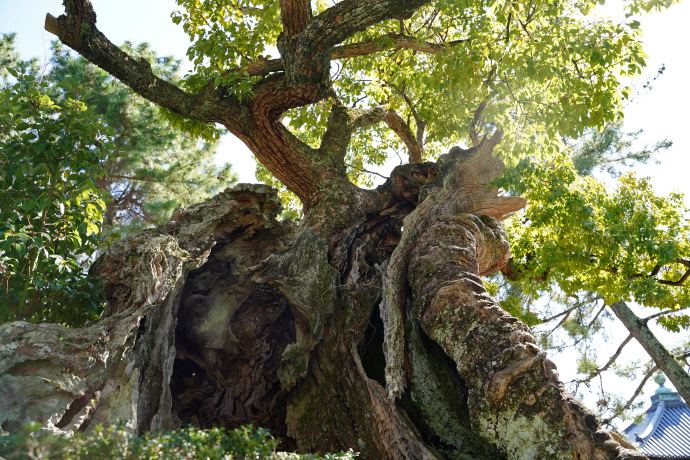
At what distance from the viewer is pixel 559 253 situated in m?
6.95

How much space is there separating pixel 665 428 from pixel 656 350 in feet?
21.1

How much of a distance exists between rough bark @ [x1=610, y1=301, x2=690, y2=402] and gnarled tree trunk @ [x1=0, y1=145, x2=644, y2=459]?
17.9 feet

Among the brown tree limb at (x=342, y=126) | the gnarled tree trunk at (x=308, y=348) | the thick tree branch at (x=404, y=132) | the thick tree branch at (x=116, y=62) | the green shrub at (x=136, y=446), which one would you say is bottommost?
the green shrub at (x=136, y=446)

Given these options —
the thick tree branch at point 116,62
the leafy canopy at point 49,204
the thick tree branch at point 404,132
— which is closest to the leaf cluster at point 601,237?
the thick tree branch at point 404,132

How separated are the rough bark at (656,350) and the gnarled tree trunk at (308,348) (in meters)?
5.44

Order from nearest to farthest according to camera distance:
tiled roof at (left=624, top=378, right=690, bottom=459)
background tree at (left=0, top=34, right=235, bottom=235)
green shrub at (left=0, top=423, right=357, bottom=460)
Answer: green shrub at (left=0, top=423, right=357, bottom=460) < background tree at (left=0, top=34, right=235, bottom=235) < tiled roof at (left=624, top=378, right=690, bottom=459)

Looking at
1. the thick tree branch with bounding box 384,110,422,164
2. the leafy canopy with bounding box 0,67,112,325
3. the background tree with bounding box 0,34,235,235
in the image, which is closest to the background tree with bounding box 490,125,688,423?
the thick tree branch with bounding box 384,110,422,164

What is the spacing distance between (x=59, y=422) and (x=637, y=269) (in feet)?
24.4

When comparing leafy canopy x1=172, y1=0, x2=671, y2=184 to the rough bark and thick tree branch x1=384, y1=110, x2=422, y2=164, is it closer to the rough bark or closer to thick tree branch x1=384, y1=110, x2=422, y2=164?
thick tree branch x1=384, y1=110, x2=422, y2=164

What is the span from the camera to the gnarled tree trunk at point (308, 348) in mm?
3111

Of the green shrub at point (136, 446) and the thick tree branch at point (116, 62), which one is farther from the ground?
the thick tree branch at point (116, 62)

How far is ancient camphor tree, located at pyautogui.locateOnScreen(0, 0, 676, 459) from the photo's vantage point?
3.21m

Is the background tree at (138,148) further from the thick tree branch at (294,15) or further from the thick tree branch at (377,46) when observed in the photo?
the thick tree branch at (294,15)

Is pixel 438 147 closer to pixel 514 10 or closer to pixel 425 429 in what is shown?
pixel 514 10
